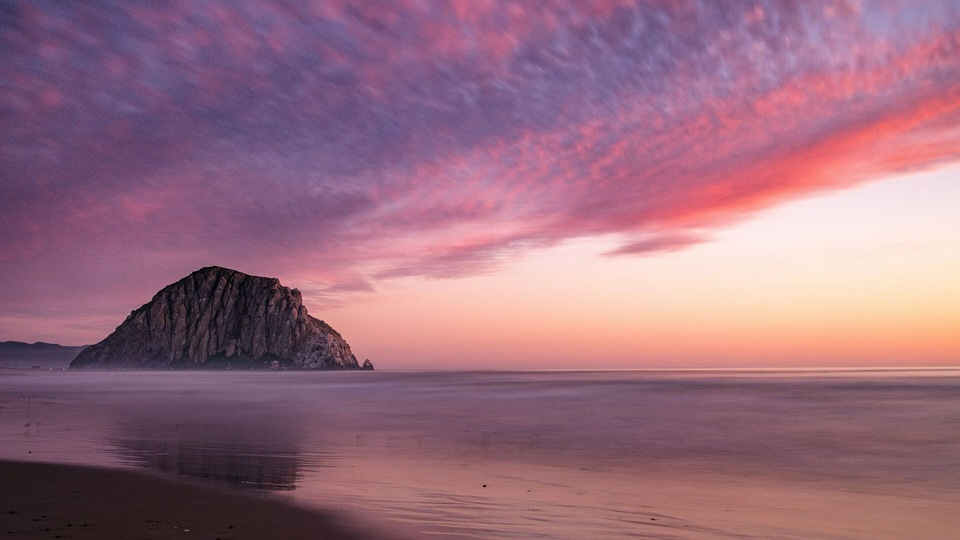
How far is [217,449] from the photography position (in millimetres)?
21578

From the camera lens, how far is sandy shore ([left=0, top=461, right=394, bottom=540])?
9.16m

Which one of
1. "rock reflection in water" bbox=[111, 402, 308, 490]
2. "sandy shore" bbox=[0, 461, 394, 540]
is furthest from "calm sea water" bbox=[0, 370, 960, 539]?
"sandy shore" bbox=[0, 461, 394, 540]

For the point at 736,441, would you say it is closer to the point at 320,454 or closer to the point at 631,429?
the point at 631,429

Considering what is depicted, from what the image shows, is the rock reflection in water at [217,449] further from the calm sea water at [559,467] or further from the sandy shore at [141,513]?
the sandy shore at [141,513]

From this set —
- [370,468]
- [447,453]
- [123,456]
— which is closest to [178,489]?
[370,468]

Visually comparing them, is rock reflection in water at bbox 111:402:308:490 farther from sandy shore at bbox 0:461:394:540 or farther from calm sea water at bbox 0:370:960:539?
sandy shore at bbox 0:461:394:540

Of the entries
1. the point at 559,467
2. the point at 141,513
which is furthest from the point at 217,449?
the point at 141,513

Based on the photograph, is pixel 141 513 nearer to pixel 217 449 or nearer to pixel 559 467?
pixel 217 449

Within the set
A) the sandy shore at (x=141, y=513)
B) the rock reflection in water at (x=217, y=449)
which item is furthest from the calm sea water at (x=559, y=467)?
the sandy shore at (x=141, y=513)

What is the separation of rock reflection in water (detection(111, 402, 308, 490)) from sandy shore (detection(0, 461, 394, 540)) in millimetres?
2069

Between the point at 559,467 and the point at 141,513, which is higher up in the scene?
the point at 141,513

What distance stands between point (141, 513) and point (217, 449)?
1194 cm

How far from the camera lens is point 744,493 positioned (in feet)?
50.5

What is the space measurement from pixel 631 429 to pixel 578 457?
12.7 metres
